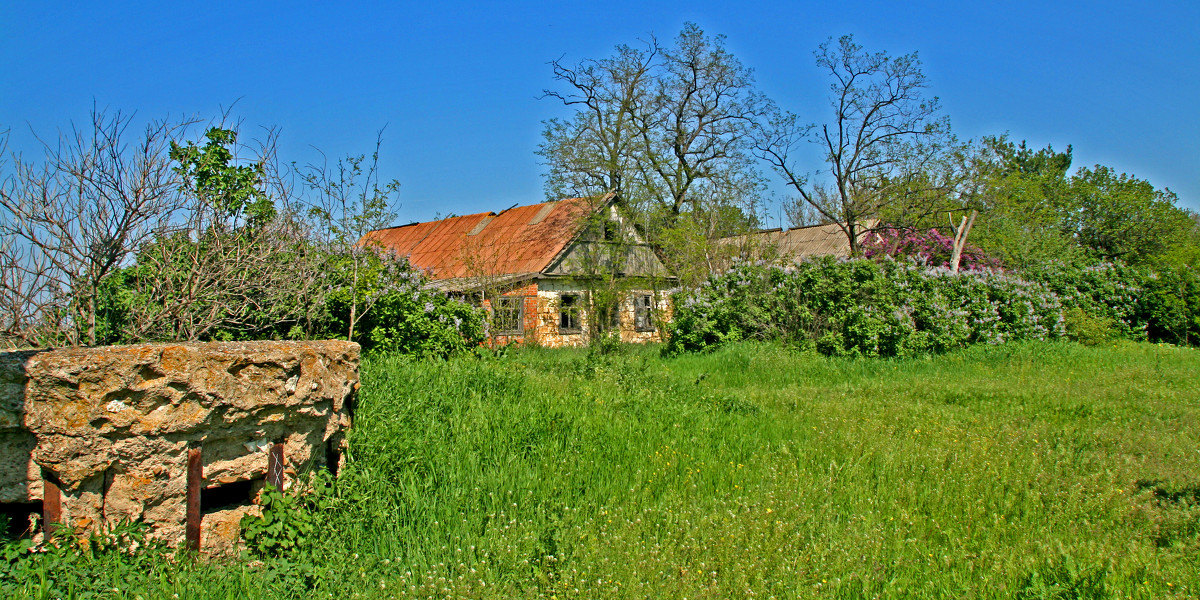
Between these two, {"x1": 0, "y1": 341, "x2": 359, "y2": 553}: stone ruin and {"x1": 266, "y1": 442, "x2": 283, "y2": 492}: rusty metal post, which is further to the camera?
{"x1": 266, "y1": 442, "x2": 283, "y2": 492}: rusty metal post

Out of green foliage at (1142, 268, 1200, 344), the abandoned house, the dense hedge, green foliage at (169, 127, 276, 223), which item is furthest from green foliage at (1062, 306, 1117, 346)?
green foliage at (169, 127, 276, 223)

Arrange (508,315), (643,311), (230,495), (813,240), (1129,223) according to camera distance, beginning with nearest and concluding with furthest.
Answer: (230,495)
(508,315)
(643,311)
(1129,223)
(813,240)

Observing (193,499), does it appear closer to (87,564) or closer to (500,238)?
(87,564)

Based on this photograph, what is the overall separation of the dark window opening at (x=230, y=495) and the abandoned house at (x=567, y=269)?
636 inches

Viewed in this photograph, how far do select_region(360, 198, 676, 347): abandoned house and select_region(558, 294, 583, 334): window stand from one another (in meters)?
0.03

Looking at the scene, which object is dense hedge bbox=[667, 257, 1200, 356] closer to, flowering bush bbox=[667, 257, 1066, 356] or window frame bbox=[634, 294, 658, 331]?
flowering bush bbox=[667, 257, 1066, 356]

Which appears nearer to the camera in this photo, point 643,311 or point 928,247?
point 643,311

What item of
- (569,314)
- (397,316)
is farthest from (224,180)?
(569,314)

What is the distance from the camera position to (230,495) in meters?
4.82

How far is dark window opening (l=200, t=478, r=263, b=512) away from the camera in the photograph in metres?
4.68

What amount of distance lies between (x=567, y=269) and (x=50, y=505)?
2103 cm

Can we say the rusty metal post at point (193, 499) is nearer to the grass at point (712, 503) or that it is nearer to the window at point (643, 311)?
the grass at point (712, 503)

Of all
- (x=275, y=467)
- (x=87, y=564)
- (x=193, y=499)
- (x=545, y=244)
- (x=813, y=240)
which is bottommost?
(x=87, y=564)

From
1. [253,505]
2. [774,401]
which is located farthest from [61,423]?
[774,401]
